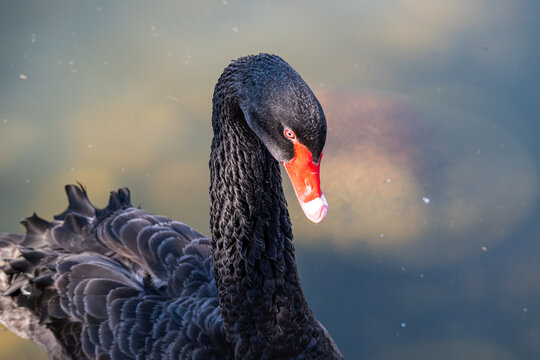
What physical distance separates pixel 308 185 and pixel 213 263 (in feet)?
1.64

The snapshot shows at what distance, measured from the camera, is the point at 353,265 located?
2.53 m

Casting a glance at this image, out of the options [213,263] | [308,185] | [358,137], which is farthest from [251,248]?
[358,137]

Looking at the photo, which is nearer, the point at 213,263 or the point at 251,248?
the point at 251,248

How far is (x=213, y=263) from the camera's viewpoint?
1738 mm

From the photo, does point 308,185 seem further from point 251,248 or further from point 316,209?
point 251,248

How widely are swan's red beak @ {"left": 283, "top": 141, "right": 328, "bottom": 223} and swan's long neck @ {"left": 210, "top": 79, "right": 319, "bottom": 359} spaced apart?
0.14m

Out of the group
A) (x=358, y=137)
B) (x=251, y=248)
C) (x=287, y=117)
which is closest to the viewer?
(x=287, y=117)

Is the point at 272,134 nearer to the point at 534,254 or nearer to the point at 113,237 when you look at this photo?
the point at 113,237

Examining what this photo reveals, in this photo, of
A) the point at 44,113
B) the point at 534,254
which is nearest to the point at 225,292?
the point at 534,254

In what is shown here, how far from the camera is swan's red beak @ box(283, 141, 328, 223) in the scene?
1.38 m

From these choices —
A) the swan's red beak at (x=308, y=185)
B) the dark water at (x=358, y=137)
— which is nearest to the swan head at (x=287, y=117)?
the swan's red beak at (x=308, y=185)

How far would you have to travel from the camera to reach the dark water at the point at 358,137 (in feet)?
7.89

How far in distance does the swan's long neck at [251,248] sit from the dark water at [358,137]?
0.69m

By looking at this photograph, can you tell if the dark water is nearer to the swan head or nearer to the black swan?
the black swan
